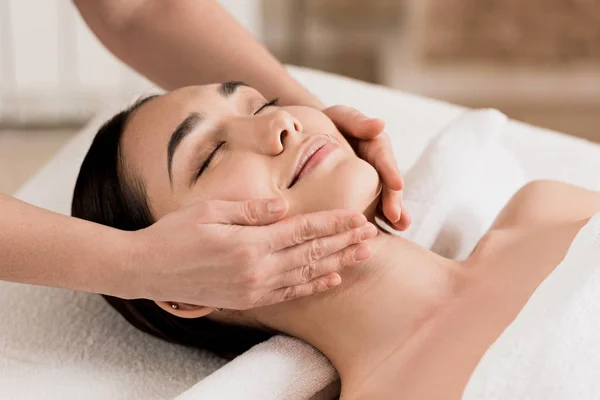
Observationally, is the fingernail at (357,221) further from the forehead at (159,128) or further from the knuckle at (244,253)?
the forehead at (159,128)

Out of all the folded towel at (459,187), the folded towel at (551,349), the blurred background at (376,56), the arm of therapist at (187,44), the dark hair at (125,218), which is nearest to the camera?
the folded towel at (551,349)

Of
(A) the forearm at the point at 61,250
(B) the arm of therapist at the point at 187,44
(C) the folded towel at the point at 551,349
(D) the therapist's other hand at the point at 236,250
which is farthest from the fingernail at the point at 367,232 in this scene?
(B) the arm of therapist at the point at 187,44

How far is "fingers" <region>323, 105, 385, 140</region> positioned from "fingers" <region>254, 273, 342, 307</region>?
0.95 feet

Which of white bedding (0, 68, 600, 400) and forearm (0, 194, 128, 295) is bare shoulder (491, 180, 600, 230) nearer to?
white bedding (0, 68, 600, 400)

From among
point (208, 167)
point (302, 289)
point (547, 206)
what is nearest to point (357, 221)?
point (302, 289)

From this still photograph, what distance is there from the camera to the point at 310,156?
49.5 inches

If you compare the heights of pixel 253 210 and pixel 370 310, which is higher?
pixel 253 210

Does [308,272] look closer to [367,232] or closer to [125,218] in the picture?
[367,232]

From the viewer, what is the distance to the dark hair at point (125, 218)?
1368 mm

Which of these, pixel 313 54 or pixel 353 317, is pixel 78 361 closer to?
pixel 353 317

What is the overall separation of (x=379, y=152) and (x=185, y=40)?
514 mm

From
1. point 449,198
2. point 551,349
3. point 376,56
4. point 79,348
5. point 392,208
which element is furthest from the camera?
point 376,56

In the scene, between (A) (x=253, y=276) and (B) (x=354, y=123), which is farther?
(B) (x=354, y=123)

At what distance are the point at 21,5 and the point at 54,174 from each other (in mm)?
1527
